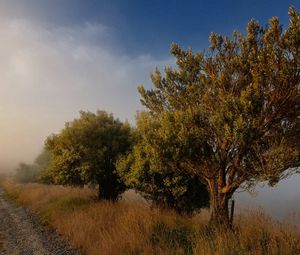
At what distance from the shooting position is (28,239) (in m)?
16.7

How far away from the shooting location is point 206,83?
634 inches

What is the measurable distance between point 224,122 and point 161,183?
8.61 m

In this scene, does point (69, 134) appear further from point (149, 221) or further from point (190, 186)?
point (149, 221)

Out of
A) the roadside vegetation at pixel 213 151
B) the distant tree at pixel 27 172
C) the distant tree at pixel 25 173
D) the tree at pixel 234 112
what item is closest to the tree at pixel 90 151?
the roadside vegetation at pixel 213 151

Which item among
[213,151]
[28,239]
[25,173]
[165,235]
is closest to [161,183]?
[213,151]

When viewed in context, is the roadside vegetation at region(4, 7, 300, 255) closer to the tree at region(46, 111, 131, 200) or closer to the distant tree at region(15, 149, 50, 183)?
the tree at region(46, 111, 131, 200)

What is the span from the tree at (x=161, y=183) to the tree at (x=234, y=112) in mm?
2811

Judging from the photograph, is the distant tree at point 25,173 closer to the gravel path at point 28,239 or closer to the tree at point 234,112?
the gravel path at point 28,239

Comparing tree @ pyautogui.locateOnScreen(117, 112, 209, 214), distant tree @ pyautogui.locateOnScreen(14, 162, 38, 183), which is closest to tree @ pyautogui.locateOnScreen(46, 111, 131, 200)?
tree @ pyautogui.locateOnScreen(117, 112, 209, 214)

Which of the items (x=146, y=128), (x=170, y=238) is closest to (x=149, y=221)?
(x=170, y=238)

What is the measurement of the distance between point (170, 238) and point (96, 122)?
15.5 m

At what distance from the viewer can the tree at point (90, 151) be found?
2481cm

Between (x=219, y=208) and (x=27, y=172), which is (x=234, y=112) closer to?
(x=219, y=208)

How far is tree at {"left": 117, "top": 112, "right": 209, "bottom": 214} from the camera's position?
2011cm
